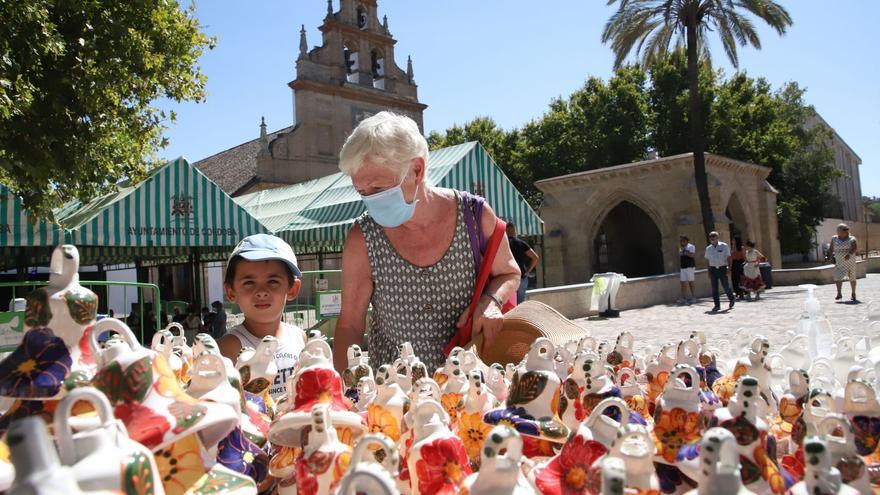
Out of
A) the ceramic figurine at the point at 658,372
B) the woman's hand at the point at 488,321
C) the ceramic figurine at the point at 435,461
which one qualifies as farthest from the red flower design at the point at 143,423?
the woman's hand at the point at 488,321

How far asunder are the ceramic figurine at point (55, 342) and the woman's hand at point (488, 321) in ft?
5.08

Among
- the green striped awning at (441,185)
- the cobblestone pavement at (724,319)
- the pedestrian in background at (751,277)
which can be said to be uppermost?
the green striped awning at (441,185)

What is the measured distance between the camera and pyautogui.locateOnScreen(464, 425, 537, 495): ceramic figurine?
0.96m

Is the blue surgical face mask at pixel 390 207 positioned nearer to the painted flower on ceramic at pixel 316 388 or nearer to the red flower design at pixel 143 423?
the painted flower on ceramic at pixel 316 388

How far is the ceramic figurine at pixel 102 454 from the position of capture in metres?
0.79

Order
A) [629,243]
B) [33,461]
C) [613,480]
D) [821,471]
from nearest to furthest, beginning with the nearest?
[33,461] → [613,480] → [821,471] → [629,243]

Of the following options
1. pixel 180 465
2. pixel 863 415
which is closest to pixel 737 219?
pixel 863 415

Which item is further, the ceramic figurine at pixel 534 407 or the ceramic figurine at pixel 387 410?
the ceramic figurine at pixel 387 410

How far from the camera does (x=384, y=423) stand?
1446 mm

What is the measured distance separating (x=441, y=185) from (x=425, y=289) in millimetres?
7808

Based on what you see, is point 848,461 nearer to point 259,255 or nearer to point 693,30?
point 259,255

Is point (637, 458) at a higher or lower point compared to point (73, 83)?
lower

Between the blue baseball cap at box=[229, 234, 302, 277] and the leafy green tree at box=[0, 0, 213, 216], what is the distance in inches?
182

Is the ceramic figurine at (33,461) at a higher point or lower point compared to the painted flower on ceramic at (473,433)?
higher
